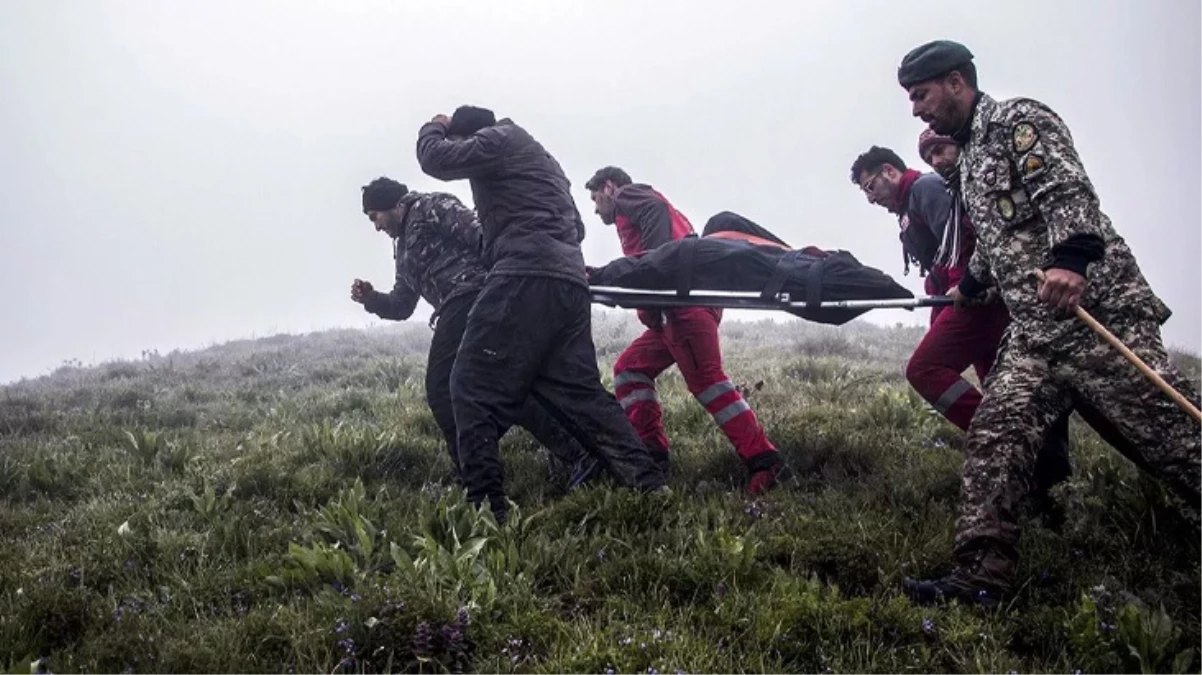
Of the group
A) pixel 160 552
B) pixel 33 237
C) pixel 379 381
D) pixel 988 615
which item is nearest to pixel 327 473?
pixel 160 552

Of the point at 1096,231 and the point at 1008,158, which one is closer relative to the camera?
the point at 1096,231

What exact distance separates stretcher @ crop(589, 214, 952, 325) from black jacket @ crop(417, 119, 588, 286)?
0.55 m

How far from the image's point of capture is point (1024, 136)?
3812 millimetres

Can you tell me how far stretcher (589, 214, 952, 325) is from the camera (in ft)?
17.4

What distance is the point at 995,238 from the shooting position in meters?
4.02

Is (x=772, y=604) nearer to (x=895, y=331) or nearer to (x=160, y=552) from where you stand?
(x=160, y=552)

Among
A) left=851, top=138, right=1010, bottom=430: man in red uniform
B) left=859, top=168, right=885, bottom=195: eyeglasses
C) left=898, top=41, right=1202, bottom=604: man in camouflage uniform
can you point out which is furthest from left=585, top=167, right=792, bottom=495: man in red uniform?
left=898, top=41, right=1202, bottom=604: man in camouflage uniform

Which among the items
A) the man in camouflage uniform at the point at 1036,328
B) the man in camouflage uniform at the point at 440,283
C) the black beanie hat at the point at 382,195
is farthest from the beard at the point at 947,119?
the black beanie hat at the point at 382,195

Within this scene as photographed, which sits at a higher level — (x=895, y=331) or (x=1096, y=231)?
(x=1096, y=231)

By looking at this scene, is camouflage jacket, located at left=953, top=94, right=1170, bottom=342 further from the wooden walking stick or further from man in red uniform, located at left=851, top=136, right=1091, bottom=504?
Answer: man in red uniform, located at left=851, top=136, right=1091, bottom=504

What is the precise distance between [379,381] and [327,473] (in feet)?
18.6

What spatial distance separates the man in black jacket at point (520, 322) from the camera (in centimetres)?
501

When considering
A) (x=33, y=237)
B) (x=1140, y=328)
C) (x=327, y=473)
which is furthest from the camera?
(x=33, y=237)

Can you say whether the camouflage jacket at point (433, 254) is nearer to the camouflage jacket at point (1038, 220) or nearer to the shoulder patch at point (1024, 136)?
the camouflage jacket at point (1038, 220)
